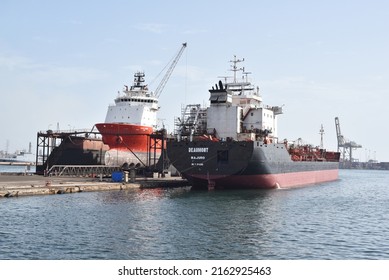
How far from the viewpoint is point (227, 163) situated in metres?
40.8

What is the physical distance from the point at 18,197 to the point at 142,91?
118 feet

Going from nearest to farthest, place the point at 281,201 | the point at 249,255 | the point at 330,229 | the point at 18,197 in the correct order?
the point at 249,255, the point at 330,229, the point at 18,197, the point at 281,201

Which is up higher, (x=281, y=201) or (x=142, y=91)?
(x=142, y=91)

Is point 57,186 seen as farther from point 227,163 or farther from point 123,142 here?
point 123,142

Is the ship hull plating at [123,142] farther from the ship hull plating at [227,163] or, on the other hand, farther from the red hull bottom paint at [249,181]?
the red hull bottom paint at [249,181]

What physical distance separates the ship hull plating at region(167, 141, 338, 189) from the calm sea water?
6.21 meters

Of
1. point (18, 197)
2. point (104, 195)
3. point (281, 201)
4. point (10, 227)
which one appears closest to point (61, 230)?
point (10, 227)

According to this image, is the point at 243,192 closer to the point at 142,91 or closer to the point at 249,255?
the point at 249,255

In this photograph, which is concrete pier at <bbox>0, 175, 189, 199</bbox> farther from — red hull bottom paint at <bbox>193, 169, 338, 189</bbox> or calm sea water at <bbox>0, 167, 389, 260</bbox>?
red hull bottom paint at <bbox>193, 169, 338, 189</bbox>

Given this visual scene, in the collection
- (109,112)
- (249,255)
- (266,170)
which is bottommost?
(249,255)

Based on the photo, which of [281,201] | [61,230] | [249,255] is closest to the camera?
[249,255]

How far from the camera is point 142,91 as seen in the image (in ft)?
214

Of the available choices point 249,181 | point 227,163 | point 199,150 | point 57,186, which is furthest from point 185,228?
point 249,181

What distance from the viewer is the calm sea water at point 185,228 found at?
1772 cm
